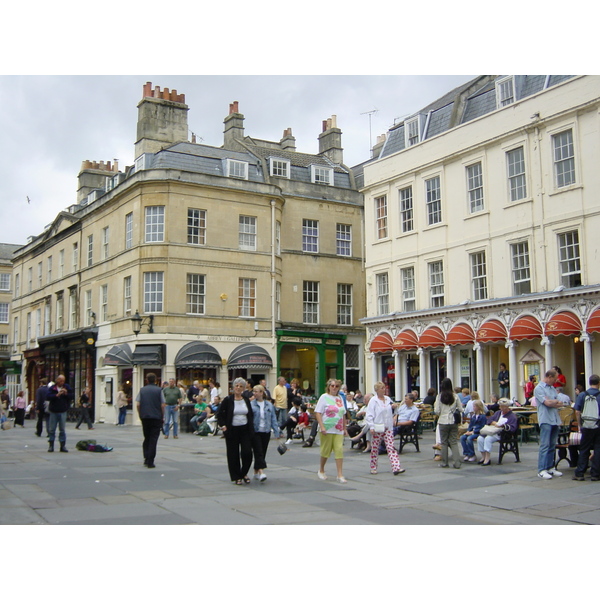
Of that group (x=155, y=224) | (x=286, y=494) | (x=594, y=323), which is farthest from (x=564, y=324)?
(x=155, y=224)

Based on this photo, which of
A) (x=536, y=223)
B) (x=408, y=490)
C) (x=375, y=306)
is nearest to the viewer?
(x=408, y=490)

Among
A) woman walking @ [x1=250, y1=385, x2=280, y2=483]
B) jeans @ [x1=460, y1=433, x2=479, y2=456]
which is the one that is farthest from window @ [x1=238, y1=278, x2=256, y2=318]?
woman walking @ [x1=250, y1=385, x2=280, y2=483]

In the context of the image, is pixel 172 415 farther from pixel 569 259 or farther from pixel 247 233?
pixel 247 233

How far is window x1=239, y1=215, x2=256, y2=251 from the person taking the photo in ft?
111

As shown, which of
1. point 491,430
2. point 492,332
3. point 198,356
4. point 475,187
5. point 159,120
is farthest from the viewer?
point 159,120

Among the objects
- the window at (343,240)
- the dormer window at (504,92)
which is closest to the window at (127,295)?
the window at (343,240)

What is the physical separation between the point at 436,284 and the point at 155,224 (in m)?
13.1

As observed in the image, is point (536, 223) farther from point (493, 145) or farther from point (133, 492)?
point (133, 492)

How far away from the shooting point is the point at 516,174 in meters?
24.2

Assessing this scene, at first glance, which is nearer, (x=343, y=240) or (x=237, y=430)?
(x=237, y=430)

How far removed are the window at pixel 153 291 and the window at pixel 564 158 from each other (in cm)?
1739

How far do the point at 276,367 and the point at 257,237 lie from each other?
6.41 metres

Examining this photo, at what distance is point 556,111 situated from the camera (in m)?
22.6

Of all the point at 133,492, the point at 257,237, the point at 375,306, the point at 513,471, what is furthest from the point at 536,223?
the point at 133,492
